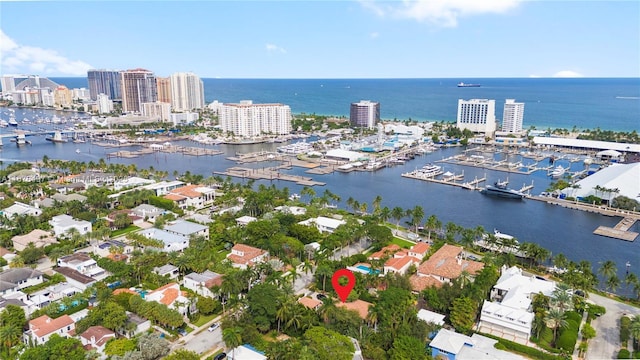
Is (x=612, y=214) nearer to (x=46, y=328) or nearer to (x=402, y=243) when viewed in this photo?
(x=402, y=243)

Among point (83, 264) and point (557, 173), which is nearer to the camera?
point (83, 264)

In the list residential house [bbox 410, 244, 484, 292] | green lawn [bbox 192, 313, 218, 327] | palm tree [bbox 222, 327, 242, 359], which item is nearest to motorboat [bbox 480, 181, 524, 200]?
residential house [bbox 410, 244, 484, 292]

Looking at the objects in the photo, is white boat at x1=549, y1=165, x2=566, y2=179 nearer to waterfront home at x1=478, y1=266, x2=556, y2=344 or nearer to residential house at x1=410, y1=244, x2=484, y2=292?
residential house at x1=410, y1=244, x2=484, y2=292

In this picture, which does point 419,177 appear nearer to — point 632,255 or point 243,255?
point 632,255

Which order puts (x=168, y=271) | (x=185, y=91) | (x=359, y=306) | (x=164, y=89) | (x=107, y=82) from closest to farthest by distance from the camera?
(x=359, y=306)
(x=168, y=271)
(x=164, y=89)
(x=185, y=91)
(x=107, y=82)

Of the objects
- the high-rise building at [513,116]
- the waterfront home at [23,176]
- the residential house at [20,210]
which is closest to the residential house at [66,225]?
the residential house at [20,210]

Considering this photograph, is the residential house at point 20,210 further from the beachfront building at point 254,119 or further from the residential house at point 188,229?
the beachfront building at point 254,119

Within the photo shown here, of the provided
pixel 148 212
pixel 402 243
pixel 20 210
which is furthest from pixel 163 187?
pixel 402 243
